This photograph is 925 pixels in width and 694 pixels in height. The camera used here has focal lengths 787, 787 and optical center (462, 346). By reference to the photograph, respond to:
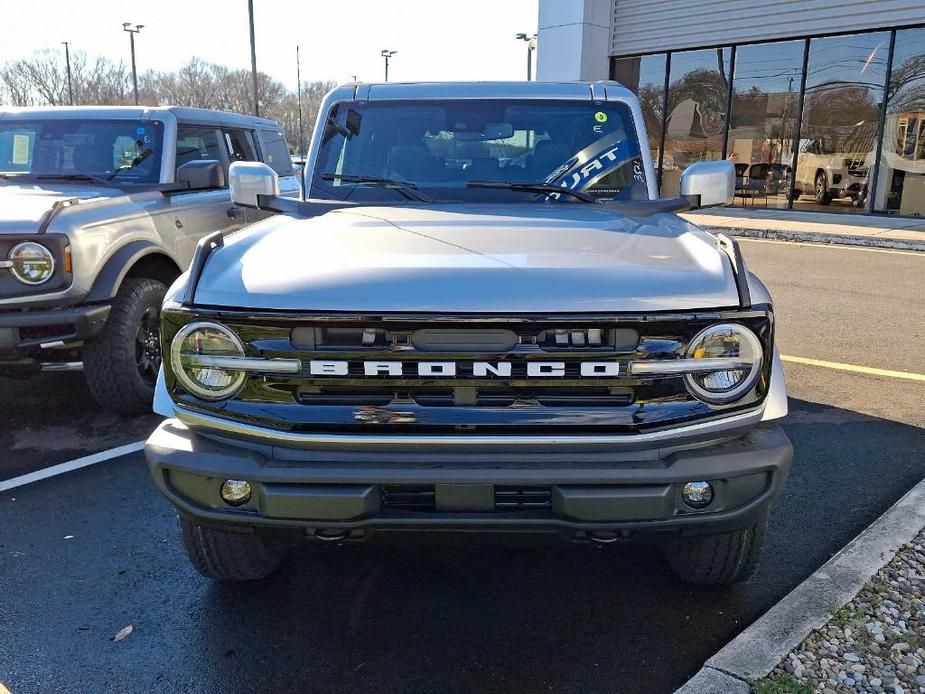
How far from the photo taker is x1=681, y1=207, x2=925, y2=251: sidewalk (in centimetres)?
1307

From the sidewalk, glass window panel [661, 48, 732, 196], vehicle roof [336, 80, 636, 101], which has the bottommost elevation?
the sidewalk

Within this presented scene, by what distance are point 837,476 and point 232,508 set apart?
10.2ft

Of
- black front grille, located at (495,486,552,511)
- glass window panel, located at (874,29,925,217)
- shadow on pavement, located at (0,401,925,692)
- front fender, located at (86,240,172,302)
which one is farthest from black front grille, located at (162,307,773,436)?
glass window panel, located at (874,29,925,217)

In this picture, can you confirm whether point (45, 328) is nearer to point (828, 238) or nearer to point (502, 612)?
point (502, 612)

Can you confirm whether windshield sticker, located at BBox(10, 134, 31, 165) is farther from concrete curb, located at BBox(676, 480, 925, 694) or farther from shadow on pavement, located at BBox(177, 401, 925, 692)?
concrete curb, located at BBox(676, 480, 925, 694)

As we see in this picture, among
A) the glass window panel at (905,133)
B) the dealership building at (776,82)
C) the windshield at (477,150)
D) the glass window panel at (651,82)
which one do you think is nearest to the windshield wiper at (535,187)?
the windshield at (477,150)

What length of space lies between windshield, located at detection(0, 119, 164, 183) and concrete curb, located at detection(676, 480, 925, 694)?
190 inches

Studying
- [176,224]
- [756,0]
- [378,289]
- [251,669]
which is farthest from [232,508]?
[756,0]

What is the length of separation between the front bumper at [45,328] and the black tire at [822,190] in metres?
16.6

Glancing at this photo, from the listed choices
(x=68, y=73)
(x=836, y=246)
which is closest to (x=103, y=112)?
(x=836, y=246)

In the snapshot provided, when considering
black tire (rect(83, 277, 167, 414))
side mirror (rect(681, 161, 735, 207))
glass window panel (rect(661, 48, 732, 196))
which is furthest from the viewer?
glass window panel (rect(661, 48, 732, 196))

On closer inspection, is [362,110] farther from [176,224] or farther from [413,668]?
[413,668]

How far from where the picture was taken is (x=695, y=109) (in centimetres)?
1897

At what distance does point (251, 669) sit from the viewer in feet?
8.39
